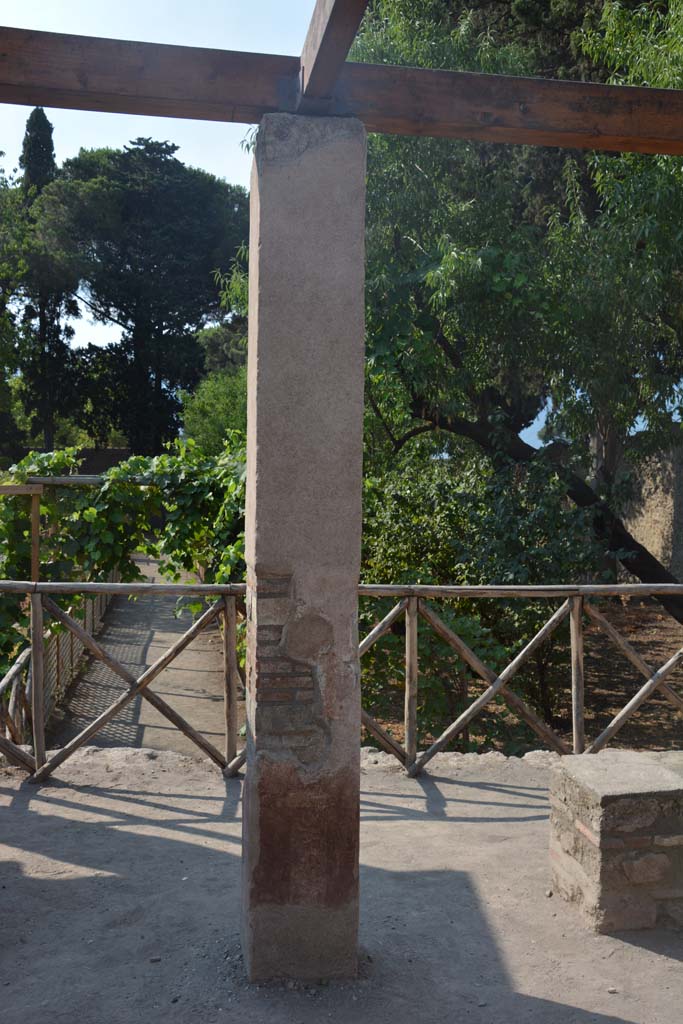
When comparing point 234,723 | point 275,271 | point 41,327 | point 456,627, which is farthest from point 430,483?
point 41,327

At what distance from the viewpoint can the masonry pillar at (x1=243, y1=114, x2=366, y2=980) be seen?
303 cm

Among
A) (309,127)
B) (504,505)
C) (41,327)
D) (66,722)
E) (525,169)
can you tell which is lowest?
(66,722)

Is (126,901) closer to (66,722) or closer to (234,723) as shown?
(234,723)

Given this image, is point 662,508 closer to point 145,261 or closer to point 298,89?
point 298,89

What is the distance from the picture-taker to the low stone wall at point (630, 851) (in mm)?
3557

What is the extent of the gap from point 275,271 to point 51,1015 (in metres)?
2.41

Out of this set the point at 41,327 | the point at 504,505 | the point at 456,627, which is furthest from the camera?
the point at 41,327

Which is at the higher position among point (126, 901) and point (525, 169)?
point (525, 169)

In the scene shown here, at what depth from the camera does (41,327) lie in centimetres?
3403

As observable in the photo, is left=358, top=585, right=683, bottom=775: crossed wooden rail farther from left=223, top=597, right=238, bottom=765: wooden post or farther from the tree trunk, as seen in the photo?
the tree trunk

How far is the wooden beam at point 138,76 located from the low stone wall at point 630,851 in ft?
8.90

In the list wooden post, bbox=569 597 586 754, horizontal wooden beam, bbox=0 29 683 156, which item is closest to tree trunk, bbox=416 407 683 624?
wooden post, bbox=569 597 586 754

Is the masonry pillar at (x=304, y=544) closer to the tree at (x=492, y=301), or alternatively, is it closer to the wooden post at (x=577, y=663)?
the wooden post at (x=577, y=663)

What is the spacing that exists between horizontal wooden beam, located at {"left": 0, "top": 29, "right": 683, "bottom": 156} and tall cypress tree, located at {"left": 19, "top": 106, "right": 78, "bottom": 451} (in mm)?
31621
